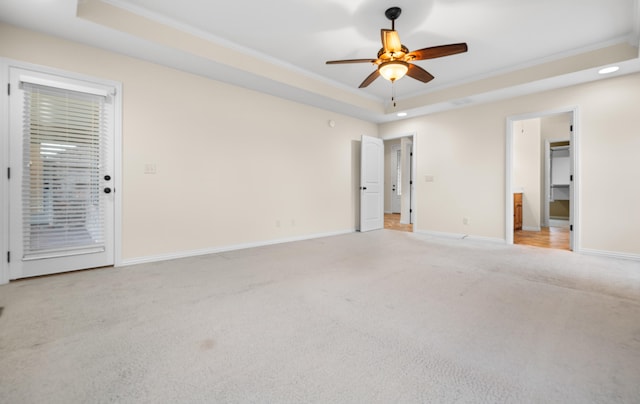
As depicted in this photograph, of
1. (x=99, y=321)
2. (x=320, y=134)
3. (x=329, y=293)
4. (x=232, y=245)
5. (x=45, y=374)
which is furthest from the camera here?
(x=320, y=134)

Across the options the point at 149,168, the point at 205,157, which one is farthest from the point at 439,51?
the point at 149,168

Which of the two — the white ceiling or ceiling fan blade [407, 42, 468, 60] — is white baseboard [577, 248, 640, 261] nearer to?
the white ceiling

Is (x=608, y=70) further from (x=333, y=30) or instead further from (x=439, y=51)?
(x=333, y=30)

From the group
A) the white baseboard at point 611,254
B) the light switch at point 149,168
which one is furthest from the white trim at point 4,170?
the white baseboard at point 611,254

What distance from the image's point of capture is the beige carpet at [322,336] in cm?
127

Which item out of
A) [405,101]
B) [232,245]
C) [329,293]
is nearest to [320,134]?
[405,101]

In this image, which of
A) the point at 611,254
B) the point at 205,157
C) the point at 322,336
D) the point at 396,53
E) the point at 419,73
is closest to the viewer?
the point at 322,336

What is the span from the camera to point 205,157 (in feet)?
12.9

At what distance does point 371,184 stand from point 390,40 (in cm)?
370

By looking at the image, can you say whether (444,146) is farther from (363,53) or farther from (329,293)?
(329,293)

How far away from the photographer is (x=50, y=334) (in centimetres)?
174

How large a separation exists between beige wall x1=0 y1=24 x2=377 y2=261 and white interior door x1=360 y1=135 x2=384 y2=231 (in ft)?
2.50

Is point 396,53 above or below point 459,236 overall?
above

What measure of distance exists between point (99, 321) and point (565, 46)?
571 centimetres
